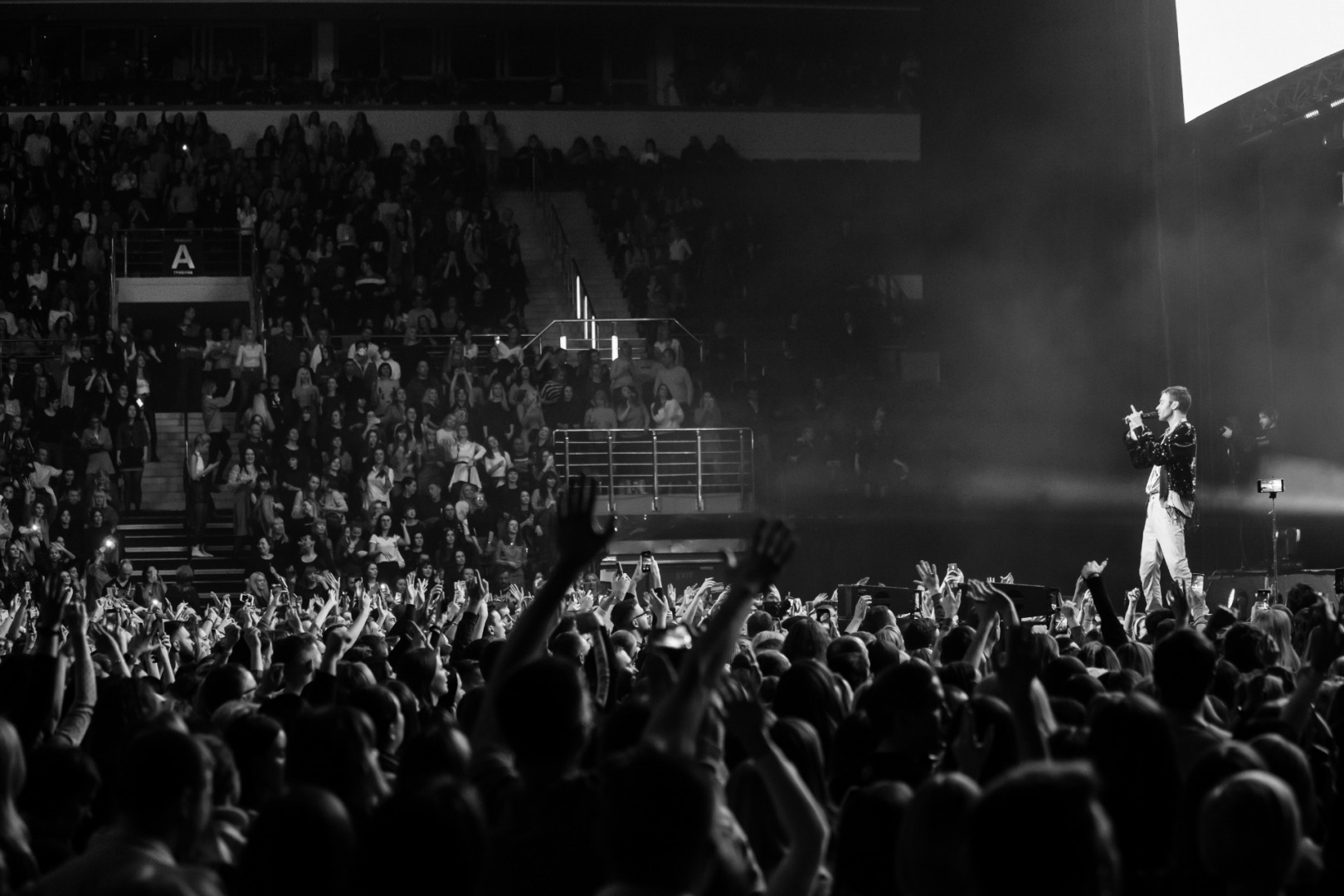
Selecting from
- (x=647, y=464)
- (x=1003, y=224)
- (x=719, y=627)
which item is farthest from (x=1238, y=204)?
(x=719, y=627)

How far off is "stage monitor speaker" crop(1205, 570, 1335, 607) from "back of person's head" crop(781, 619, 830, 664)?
823 cm

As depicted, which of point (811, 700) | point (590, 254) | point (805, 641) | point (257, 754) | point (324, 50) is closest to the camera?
point (257, 754)

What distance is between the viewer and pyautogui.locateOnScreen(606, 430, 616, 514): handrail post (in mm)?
19062

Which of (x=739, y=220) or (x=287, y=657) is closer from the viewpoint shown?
(x=287, y=657)

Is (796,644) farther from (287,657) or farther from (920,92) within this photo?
(920,92)

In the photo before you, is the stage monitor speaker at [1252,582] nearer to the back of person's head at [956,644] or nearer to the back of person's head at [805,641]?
→ the back of person's head at [956,644]

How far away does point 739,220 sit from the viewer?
82.5 ft

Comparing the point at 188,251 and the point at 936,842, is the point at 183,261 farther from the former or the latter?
the point at 936,842

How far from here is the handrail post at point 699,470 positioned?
19.6 metres

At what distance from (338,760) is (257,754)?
664mm

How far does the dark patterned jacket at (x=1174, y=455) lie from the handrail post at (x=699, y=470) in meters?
7.53

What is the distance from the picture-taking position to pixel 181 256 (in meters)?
24.2

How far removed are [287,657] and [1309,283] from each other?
47.0 ft

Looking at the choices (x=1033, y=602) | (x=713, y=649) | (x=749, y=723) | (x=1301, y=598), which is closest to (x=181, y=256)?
(x=1033, y=602)
